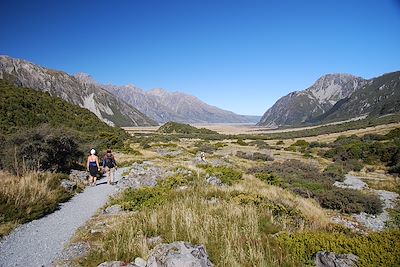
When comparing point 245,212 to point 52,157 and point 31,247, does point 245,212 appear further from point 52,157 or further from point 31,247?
point 52,157

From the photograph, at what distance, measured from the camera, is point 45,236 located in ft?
28.5

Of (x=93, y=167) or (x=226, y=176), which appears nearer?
(x=93, y=167)

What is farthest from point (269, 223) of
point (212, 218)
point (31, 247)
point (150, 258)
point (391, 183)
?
point (391, 183)

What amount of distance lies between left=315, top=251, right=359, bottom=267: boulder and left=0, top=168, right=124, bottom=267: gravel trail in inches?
240

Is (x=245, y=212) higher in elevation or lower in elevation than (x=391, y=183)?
higher

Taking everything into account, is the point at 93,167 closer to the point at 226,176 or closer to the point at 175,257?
the point at 226,176

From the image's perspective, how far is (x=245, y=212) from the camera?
32.6 ft

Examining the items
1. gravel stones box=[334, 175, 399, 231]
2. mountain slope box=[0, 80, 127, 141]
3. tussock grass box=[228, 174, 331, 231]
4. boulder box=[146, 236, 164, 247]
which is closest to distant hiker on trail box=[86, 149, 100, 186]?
tussock grass box=[228, 174, 331, 231]

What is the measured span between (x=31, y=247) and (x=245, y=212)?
20.0ft

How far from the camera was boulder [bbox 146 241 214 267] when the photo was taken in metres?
6.32

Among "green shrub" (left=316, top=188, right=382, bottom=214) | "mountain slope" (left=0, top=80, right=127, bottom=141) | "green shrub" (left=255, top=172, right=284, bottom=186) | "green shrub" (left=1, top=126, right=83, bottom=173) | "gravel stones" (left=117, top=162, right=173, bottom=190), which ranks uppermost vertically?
"mountain slope" (left=0, top=80, right=127, bottom=141)

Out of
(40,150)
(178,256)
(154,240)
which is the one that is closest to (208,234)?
(154,240)

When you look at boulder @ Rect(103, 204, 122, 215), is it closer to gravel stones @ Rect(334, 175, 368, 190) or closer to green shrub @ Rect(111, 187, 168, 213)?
green shrub @ Rect(111, 187, 168, 213)

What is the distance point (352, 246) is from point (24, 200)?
33.6ft
